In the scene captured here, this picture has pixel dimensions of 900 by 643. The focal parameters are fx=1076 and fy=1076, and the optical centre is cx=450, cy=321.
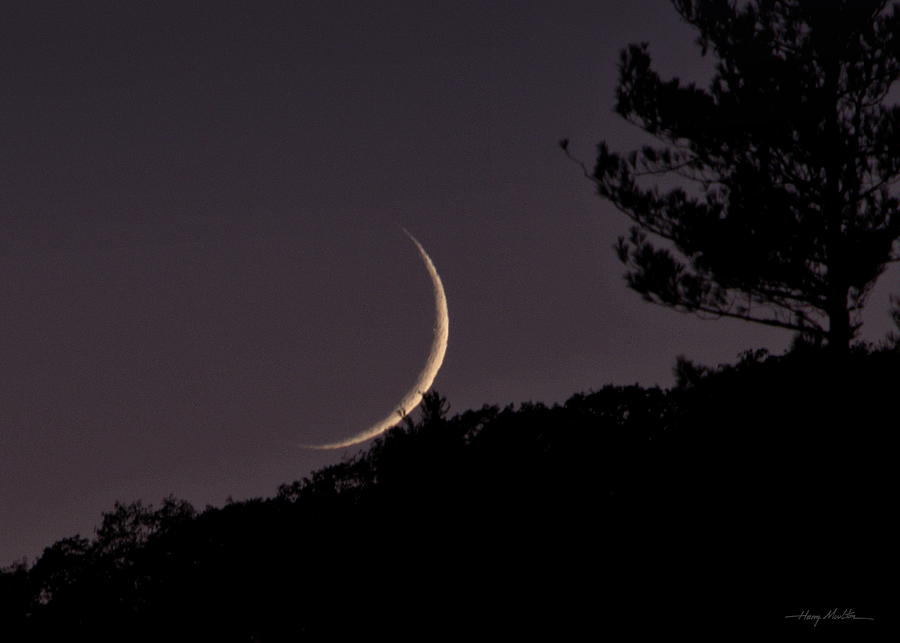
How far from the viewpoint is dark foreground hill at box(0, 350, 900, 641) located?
15328 mm

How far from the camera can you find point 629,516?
17.1m

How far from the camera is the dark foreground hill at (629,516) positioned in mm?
15328

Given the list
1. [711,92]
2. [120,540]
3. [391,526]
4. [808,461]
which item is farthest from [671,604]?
[120,540]

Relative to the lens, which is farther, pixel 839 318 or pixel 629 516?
pixel 839 318

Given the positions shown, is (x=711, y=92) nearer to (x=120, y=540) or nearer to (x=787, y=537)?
(x=787, y=537)

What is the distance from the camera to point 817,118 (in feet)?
75.3
